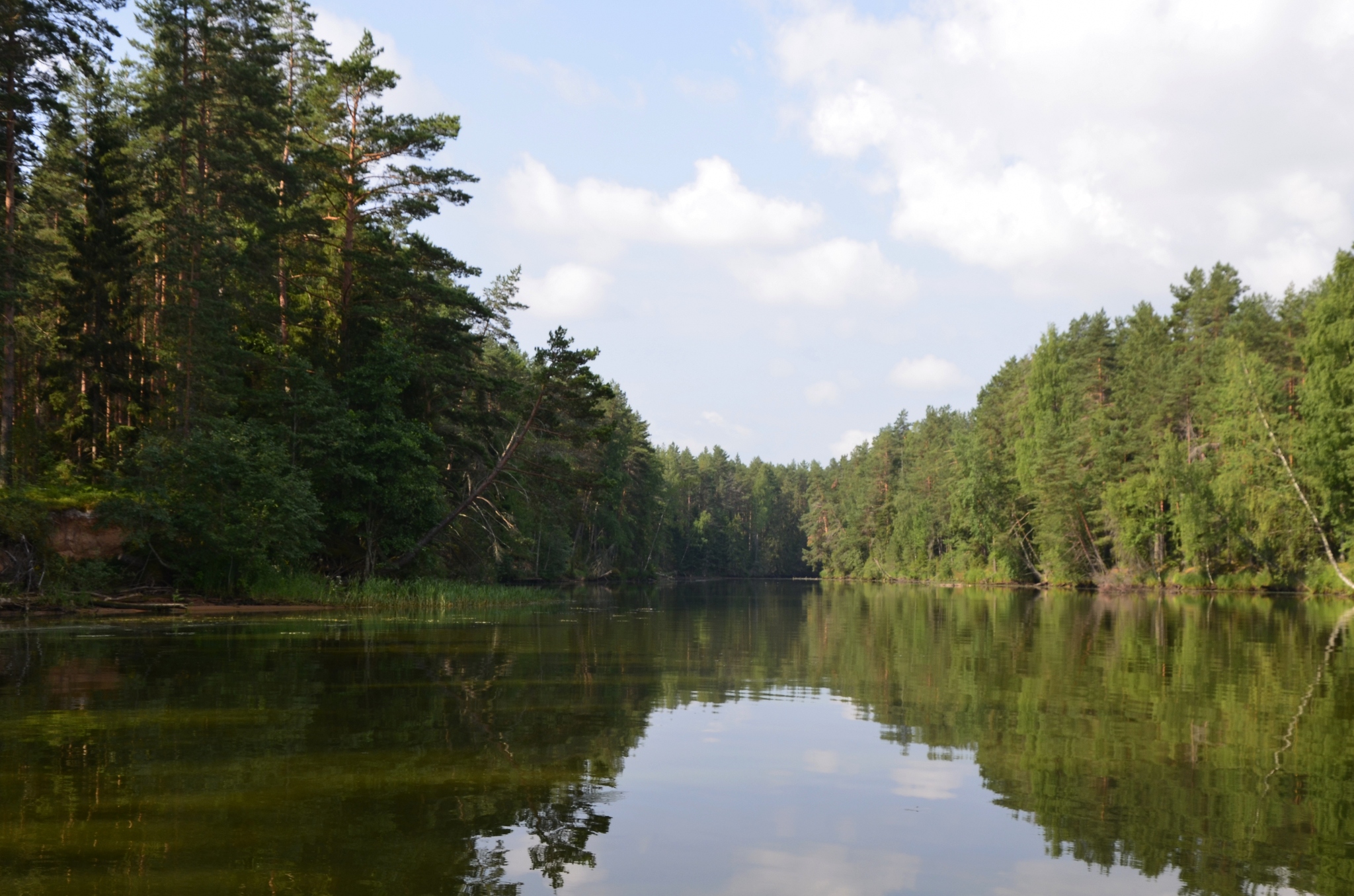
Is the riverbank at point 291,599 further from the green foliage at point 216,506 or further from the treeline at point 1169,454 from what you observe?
the treeline at point 1169,454

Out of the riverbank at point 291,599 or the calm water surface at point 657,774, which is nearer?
the calm water surface at point 657,774

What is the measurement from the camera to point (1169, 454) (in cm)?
6247

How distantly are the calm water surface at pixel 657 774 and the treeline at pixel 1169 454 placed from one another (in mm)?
39931

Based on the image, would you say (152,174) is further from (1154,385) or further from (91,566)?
(1154,385)

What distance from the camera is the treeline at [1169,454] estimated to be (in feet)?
167

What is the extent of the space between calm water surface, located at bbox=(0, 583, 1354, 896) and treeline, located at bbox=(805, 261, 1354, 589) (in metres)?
39.9

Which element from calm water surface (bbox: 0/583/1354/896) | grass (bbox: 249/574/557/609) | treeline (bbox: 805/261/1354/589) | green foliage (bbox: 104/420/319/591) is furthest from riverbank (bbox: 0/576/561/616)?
treeline (bbox: 805/261/1354/589)

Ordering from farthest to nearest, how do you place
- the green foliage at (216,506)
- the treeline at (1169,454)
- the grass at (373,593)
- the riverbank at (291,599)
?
1. the treeline at (1169,454)
2. the grass at (373,593)
3. the green foliage at (216,506)
4. the riverbank at (291,599)

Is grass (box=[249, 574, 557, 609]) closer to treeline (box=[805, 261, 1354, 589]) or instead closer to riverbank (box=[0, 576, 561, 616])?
riverbank (box=[0, 576, 561, 616])

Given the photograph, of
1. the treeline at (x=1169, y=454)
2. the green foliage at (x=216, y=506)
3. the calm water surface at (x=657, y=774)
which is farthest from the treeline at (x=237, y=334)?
the treeline at (x=1169, y=454)

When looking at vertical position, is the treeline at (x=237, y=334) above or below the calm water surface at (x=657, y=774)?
above

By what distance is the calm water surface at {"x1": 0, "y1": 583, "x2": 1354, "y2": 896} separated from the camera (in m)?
6.43

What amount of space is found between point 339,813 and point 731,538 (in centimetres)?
15429

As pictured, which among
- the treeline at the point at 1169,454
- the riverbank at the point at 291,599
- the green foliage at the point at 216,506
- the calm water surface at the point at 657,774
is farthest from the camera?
the treeline at the point at 1169,454
